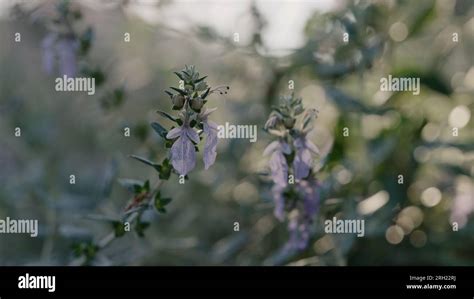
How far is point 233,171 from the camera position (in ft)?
4.58

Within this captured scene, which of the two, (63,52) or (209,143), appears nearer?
(209,143)

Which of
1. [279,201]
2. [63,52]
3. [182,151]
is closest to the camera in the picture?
[182,151]

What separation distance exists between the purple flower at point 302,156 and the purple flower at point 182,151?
15cm

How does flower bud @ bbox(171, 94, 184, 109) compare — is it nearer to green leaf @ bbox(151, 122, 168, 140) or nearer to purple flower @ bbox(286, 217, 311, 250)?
green leaf @ bbox(151, 122, 168, 140)

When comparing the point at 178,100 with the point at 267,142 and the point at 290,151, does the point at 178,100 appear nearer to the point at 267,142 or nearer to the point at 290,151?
the point at 290,151

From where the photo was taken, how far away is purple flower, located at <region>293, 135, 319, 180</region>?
959mm

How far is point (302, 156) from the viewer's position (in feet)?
3.16

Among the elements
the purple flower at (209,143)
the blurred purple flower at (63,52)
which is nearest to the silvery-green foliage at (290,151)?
the purple flower at (209,143)

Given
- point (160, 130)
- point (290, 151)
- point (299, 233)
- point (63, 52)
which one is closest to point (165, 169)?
point (160, 130)

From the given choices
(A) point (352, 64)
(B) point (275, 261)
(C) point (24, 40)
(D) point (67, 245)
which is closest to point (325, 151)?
(B) point (275, 261)

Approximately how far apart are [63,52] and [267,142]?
15.3 inches

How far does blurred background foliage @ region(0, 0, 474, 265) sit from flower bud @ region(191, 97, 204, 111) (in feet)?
1.03

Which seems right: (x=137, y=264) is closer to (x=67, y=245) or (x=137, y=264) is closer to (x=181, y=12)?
(x=67, y=245)
